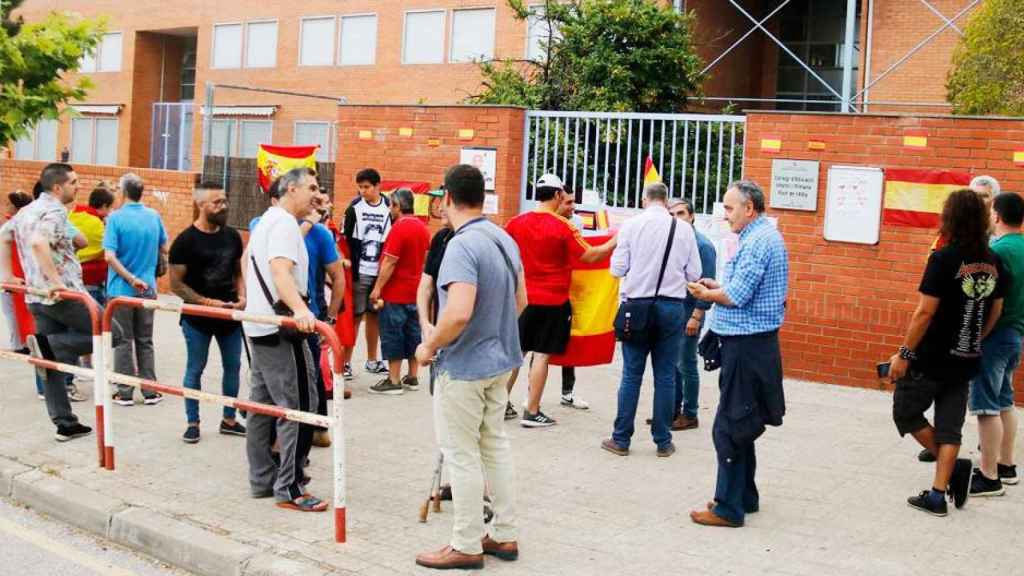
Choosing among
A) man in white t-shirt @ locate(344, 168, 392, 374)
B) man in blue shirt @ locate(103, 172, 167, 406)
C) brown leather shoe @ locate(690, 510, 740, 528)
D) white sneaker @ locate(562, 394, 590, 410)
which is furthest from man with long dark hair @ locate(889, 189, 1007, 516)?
man in blue shirt @ locate(103, 172, 167, 406)

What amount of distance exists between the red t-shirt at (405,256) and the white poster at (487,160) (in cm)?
316

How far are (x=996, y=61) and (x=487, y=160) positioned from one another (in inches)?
250

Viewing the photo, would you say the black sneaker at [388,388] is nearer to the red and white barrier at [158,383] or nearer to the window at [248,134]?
the red and white barrier at [158,383]

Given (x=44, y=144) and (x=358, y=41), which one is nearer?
(x=358, y=41)

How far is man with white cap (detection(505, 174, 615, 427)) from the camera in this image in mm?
8219

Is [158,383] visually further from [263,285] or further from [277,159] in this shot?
[277,159]

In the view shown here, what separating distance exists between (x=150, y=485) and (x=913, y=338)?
4.61 meters

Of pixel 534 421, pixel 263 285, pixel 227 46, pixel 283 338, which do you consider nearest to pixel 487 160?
pixel 534 421

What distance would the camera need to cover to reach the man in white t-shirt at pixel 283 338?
20.6 feet

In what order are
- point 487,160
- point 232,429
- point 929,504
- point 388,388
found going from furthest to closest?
point 487,160, point 388,388, point 232,429, point 929,504

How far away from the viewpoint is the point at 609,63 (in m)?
15.2

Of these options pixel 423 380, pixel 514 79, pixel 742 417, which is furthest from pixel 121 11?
pixel 742 417

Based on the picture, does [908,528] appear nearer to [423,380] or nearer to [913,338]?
[913,338]

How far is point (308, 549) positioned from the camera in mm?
5688
